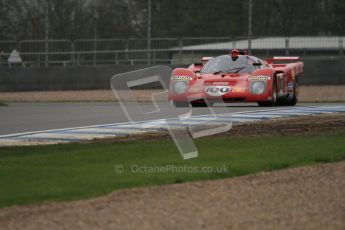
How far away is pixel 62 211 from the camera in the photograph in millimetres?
7148

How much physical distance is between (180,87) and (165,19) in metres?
23.9

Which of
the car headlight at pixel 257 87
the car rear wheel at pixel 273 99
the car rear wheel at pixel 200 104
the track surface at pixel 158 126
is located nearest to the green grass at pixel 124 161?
the track surface at pixel 158 126

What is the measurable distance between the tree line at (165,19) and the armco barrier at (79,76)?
21.4 feet

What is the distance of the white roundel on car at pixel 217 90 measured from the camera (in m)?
16.8

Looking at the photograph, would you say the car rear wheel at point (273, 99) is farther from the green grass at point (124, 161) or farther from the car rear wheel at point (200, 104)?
the green grass at point (124, 161)

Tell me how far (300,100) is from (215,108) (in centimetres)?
534

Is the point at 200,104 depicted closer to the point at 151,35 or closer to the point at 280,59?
the point at 280,59

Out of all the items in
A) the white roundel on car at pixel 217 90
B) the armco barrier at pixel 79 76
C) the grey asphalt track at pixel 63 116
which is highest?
the white roundel on car at pixel 217 90

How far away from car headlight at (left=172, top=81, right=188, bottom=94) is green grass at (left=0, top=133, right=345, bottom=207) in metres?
5.16

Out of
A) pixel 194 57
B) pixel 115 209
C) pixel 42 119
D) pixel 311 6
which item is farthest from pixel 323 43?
pixel 115 209

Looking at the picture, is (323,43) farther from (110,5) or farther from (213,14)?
(110,5)

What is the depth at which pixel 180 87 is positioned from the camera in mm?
17281

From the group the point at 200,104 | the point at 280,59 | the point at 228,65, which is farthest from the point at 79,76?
the point at 200,104

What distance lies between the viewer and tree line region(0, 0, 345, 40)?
3934 centimetres
